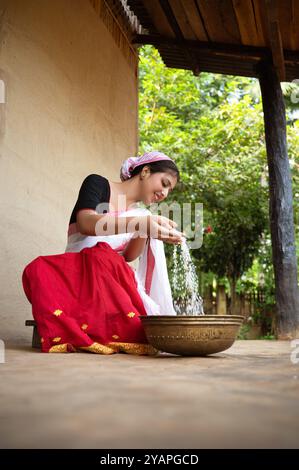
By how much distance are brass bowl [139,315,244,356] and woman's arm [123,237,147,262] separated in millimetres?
761

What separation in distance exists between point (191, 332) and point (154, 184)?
100 cm

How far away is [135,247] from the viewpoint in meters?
2.98

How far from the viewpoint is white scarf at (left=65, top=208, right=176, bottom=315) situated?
2.85 metres

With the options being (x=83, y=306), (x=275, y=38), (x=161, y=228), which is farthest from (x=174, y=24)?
(x=83, y=306)

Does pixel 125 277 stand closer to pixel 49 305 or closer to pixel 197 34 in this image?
pixel 49 305

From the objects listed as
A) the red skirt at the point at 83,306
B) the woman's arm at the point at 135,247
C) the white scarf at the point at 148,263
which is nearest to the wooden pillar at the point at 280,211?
the white scarf at the point at 148,263

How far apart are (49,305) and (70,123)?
2193 mm

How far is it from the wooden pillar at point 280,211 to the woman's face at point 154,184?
207cm

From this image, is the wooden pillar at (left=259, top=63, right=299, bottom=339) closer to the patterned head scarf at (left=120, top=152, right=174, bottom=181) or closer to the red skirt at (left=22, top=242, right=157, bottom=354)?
the patterned head scarf at (left=120, top=152, right=174, bottom=181)

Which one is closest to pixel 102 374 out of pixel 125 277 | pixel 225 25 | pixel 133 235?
pixel 125 277

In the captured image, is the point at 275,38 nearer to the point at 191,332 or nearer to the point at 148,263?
the point at 148,263

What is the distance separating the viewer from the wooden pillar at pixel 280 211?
15.0 ft

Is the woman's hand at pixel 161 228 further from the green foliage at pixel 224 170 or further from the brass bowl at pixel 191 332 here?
the green foliage at pixel 224 170

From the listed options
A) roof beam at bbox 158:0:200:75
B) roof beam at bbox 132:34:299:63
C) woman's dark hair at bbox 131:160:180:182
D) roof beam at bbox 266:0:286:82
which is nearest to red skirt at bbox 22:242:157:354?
woman's dark hair at bbox 131:160:180:182
